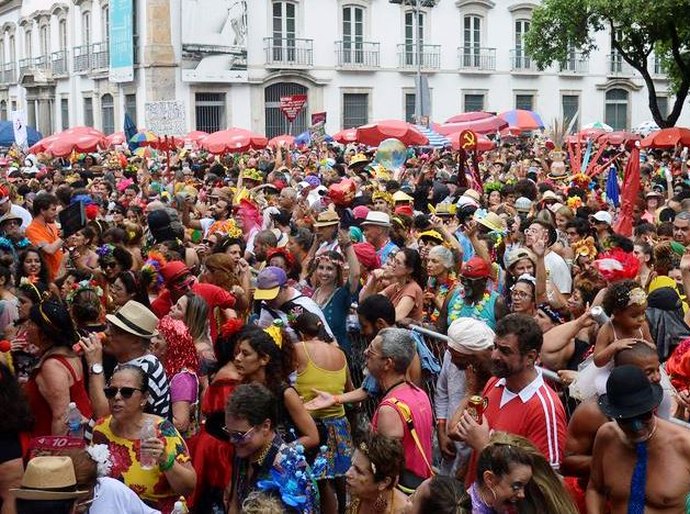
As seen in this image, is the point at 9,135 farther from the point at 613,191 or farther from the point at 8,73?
the point at 8,73

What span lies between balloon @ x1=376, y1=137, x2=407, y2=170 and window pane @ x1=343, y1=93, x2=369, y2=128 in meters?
23.7

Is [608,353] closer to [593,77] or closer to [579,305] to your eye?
[579,305]

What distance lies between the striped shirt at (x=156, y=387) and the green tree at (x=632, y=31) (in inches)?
905

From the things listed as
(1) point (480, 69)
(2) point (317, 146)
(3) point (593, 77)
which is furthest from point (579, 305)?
(3) point (593, 77)

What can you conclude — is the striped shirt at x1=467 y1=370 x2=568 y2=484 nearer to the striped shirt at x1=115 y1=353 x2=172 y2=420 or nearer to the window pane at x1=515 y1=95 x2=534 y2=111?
the striped shirt at x1=115 y1=353 x2=172 y2=420

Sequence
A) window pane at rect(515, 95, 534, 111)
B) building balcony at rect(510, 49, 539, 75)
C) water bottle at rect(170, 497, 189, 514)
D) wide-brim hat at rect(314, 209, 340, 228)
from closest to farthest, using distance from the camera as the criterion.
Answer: water bottle at rect(170, 497, 189, 514) → wide-brim hat at rect(314, 209, 340, 228) → building balcony at rect(510, 49, 539, 75) → window pane at rect(515, 95, 534, 111)

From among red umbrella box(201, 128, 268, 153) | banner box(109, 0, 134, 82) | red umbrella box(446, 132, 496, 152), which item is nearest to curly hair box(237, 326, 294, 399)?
red umbrella box(446, 132, 496, 152)

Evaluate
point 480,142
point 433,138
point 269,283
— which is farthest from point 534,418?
point 480,142

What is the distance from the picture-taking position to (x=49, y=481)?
3.65m

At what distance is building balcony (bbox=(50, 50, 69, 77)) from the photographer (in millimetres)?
45531

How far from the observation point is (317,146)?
25.2 m

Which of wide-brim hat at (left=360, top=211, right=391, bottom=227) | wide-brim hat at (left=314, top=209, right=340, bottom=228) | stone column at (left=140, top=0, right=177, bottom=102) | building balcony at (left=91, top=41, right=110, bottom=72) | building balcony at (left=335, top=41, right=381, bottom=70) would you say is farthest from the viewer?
building balcony at (left=91, top=41, right=110, bottom=72)

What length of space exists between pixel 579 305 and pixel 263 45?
33.0 metres

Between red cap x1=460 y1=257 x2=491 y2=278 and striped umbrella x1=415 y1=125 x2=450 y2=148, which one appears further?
striped umbrella x1=415 y1=125 x2=450 y2=148
